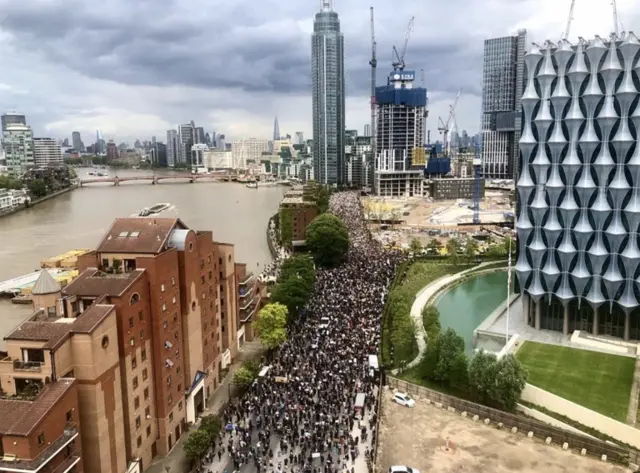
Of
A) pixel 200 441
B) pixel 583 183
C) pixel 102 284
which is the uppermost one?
pixel 583 183

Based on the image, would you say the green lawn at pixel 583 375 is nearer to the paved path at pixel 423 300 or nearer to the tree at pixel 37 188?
the paved path at pixel 423 300

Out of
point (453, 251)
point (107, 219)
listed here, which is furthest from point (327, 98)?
point (453, 251)

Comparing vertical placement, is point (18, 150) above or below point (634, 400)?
above

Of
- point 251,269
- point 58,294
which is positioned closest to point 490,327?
point 58,294

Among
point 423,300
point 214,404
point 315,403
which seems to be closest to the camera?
point 315,403

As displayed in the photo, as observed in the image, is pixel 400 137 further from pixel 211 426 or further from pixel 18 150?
pixel 211 426

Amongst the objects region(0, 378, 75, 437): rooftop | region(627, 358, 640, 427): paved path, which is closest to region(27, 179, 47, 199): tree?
region(0, 378, 75, 437): rooftop
